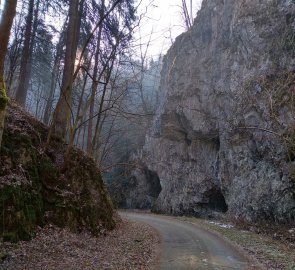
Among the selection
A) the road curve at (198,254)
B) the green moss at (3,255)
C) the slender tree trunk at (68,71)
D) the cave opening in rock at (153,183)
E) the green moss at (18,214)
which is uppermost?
the slender tree trunk at (68,71)

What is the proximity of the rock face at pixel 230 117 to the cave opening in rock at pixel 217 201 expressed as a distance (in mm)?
78

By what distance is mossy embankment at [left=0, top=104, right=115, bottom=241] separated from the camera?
9.33 metres

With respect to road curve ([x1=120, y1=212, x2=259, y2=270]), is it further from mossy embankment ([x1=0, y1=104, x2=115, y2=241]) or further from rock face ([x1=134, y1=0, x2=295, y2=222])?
rock face ([x1=134, y1=0, x2=295, y2=222])

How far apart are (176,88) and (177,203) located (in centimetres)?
1043

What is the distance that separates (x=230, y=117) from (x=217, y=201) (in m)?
7.42

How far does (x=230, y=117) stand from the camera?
971 inches

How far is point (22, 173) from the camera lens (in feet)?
Answer: 34.6

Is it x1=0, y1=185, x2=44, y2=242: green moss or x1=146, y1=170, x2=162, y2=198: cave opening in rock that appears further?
x1=146, y1=170, x2=162, y2=198: cave opening in rock

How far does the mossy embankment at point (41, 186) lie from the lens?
30.6 ft

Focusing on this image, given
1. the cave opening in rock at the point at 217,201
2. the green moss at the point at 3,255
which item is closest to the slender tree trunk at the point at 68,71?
the green moss at the point at 3,255

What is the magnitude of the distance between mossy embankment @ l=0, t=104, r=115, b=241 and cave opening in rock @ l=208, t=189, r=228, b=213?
1435cm

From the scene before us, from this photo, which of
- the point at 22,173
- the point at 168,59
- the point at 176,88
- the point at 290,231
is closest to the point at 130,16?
the point at 22,173

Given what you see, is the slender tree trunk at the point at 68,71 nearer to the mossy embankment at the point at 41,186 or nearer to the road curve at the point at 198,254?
the mossy embankment at the point at 41,186

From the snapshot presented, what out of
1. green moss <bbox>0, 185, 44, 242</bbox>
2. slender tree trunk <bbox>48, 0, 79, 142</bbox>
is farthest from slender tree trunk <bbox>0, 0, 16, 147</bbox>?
slender tree trunk <bbox>48, 0, 79, 142</bbox>
